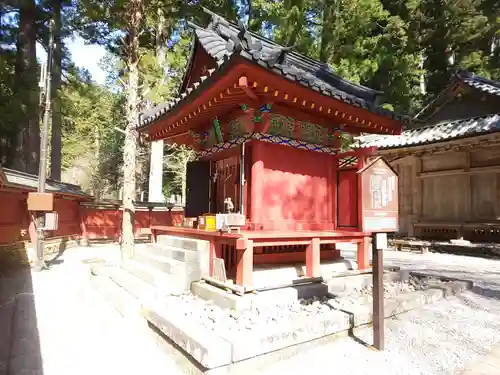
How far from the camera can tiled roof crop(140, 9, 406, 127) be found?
17.3 ft

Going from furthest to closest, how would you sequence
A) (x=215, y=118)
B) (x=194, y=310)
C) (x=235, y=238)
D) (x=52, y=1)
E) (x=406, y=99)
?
(x=406, y=99) → (x=52, y=1) → (x=215, y=118) → (x=235, y=238) → (x=194, y=310)

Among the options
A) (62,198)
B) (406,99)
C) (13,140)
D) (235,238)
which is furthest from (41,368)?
(406,99)

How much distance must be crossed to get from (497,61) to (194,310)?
1074 inches

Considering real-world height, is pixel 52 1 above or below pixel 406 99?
above

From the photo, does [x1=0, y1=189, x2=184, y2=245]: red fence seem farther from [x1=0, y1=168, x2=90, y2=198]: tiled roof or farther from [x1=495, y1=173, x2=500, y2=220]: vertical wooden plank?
[x1=495, y1=173, x2=500, y2=220]: vertical wooden plank

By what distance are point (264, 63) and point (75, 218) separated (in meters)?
16.8

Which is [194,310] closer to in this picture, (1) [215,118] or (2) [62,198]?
(1) [215,118]

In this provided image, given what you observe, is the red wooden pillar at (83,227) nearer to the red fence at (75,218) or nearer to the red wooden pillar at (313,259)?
the red fence at (75,218)

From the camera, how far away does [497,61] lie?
23.5m

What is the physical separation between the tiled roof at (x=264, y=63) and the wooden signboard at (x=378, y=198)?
6.42 feet

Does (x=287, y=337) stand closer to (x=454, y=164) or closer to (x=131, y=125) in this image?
(x=131, y=125)

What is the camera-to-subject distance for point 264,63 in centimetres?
513

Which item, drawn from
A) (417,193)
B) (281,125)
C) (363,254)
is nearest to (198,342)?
(281,125)

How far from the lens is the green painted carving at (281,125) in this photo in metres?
7.04
